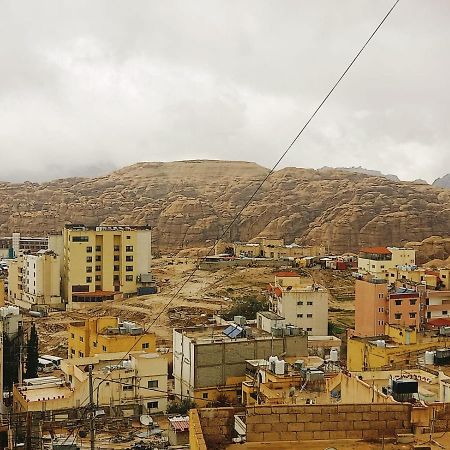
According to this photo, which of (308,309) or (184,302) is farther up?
(308,309)

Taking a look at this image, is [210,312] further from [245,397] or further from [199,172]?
[199,172]

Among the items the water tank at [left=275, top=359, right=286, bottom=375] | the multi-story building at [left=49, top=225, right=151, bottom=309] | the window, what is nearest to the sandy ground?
the multi-story building at [left=49, top=225, right=151, bottom=309]

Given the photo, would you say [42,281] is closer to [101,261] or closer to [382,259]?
[101,261]

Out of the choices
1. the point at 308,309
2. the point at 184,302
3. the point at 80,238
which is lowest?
the point at 184,302

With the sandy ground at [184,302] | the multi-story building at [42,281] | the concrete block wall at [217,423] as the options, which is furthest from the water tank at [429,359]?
the multi-story building at [42,281]

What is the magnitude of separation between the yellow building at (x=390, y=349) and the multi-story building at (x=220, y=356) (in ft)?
6.71

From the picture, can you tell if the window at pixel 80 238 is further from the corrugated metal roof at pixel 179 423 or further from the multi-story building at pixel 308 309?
the corrugated metal roof at pixel 179 423

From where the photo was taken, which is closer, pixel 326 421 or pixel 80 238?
pixel 326 421

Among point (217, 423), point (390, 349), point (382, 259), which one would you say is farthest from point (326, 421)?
point (382, 259)

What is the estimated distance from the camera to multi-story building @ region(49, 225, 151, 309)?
1688 inches

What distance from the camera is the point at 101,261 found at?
43969 mm

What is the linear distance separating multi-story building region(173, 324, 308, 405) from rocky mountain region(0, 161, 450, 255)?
2000 inches

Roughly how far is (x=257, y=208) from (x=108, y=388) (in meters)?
67.2

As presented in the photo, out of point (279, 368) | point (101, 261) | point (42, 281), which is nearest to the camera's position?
point (279, 368)
